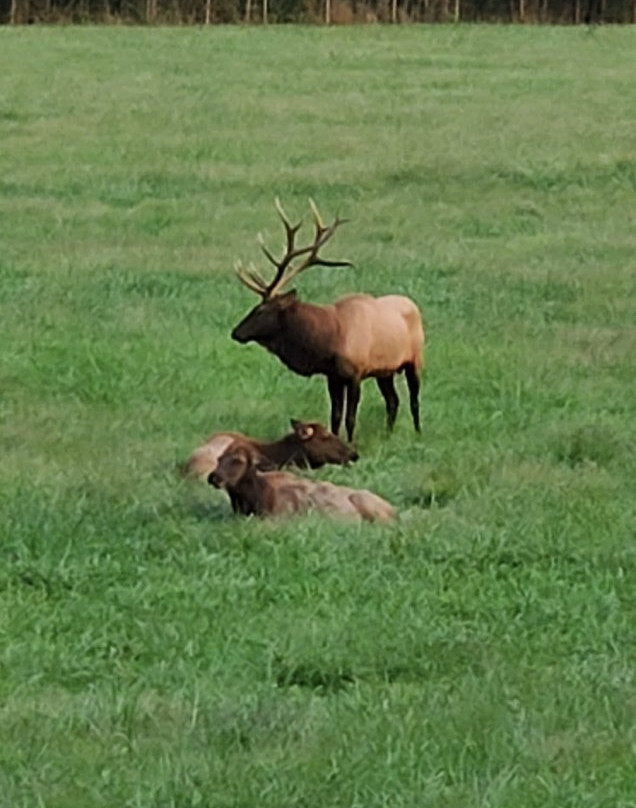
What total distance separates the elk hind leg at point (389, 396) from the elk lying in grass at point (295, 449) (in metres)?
0.75

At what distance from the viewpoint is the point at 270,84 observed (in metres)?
28.0

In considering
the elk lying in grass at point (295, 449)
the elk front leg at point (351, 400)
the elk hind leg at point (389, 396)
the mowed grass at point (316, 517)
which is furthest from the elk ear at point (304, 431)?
the elk hind leg at point (389, 396)

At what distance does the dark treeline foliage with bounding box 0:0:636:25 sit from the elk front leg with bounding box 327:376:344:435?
33474 mm

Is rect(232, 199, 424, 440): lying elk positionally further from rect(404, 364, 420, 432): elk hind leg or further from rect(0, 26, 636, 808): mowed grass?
rect(0, 26, 636, 808): mowed grass

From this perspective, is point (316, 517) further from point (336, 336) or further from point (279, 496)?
point (336, 336)

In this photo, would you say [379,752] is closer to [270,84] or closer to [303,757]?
[303,757]

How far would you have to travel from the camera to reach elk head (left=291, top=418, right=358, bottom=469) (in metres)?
8.53

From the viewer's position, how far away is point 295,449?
8.55 meters

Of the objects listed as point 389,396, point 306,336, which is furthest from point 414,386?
point 306,336

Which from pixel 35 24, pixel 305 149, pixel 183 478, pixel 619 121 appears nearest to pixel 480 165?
pixel 305 149

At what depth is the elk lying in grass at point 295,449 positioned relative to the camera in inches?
329

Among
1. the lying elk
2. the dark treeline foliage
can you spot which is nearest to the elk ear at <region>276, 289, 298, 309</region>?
the lying elk

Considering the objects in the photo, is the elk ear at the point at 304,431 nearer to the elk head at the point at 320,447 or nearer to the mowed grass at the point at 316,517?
the elk head at the point at 320,447

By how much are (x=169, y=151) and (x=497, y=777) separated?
1654cm
